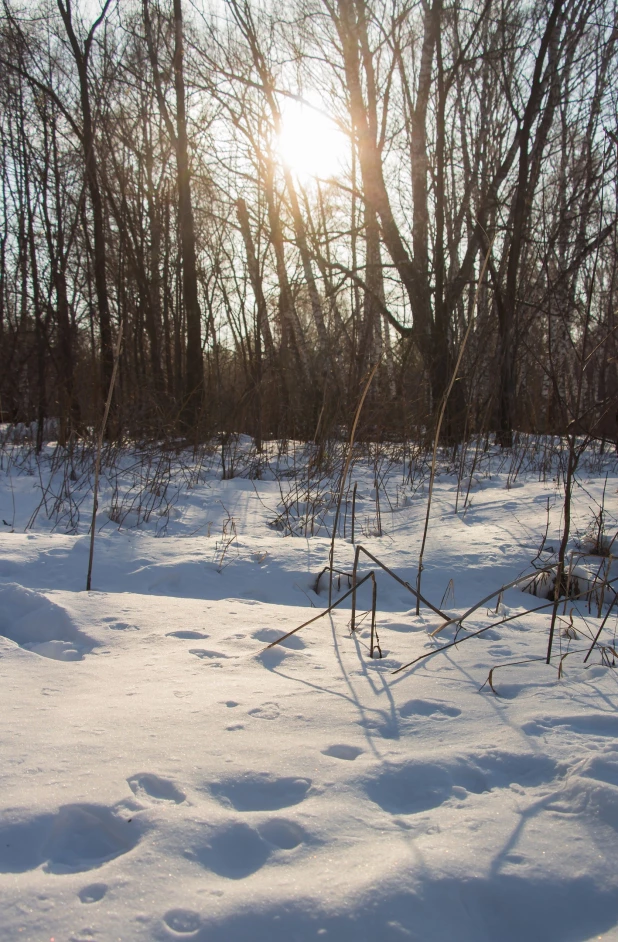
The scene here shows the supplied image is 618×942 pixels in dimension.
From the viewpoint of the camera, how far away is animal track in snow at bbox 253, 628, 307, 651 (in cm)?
185

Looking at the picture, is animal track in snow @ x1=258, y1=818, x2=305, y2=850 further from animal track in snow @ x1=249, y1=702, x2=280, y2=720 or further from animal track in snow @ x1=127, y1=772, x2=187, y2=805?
animal track in snow @ x1=249, y1=702, x2=280, y2=720

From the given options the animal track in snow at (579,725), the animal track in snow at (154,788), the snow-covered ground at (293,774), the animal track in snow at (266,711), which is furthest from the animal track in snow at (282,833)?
the animal track in snow at (579,725)

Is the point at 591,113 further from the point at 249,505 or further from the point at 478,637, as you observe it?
the point at 478,637

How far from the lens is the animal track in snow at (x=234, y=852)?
853 mm

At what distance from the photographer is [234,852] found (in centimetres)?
89

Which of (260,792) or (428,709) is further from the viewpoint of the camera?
(428,709)

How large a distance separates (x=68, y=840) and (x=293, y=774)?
380mm

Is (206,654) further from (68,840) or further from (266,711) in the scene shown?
(68,840)

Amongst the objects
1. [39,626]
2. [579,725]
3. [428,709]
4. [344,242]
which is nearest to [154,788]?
[428,709]

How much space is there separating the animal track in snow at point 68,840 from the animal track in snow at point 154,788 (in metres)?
0.07

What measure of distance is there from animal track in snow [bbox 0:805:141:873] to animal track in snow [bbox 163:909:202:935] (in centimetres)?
16

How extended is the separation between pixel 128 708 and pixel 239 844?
51 cm

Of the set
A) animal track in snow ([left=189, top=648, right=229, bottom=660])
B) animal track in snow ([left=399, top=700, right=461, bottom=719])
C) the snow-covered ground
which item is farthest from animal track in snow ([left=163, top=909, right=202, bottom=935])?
animal track in snow ([left=189, top=648, right=229, bottom=660])

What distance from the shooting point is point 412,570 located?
287cm
